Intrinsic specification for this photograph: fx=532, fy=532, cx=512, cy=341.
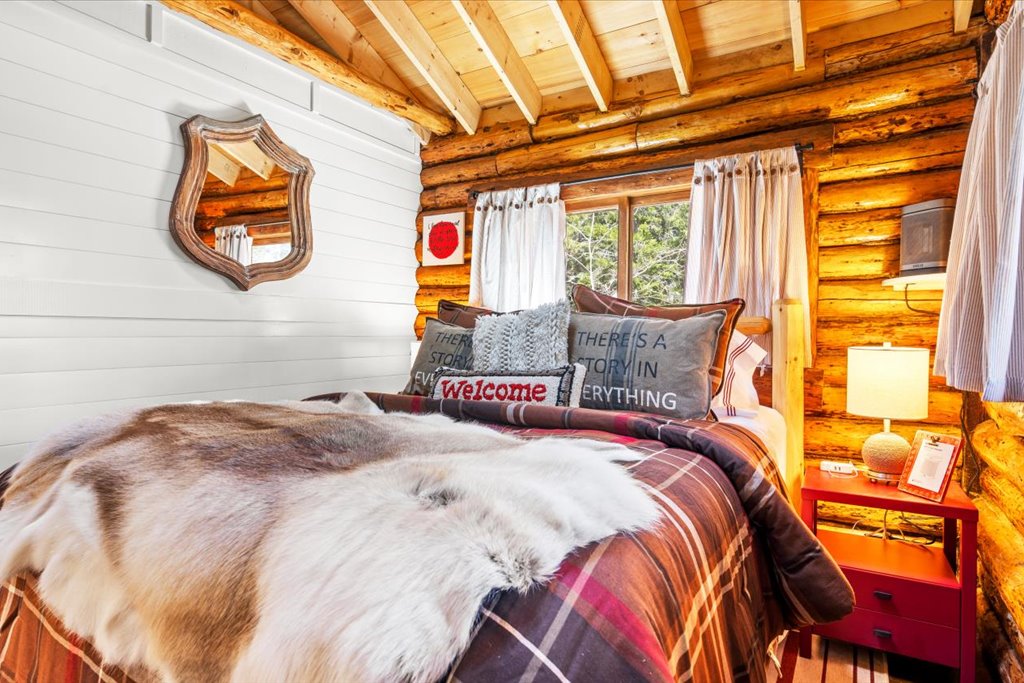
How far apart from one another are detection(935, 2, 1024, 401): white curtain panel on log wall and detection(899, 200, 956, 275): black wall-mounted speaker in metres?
0.54

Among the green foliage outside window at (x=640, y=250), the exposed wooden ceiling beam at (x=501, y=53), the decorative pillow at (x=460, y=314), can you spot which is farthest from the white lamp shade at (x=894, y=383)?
the exposed wooden ceiling beam at (x=501, y=53)

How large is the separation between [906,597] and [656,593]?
57.2 inches

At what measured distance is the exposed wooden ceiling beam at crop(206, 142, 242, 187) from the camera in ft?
8.61

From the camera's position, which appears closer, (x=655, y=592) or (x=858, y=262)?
(x=655, y=592)

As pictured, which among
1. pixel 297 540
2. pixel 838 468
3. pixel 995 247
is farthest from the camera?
pixel 838 468

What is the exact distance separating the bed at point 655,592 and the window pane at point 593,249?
1670 mm

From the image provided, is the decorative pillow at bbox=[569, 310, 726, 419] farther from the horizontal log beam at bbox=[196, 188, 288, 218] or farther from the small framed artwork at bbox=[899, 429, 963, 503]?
the horizontal log beam at bbox=[196, 188, 288, 218]

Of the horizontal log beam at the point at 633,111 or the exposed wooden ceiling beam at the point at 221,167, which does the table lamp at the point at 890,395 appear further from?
the exposed wooden ceiling beam at the point at 221,167

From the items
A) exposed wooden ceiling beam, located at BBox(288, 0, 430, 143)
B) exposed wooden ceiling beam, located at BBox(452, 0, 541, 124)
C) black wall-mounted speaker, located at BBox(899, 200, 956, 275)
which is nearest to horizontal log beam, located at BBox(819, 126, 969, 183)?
black wall-mounted speaker, located at BBox(899, 200, 956, 275)

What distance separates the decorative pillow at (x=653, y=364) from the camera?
1816 mm

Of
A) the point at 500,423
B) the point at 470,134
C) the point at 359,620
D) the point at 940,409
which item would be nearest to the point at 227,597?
the point at 359,620

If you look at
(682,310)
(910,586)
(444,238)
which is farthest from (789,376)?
(444,238)

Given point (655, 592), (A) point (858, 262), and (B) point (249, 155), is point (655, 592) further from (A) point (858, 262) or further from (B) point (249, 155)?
(B) point (249, 155)

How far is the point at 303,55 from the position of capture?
112 inches
